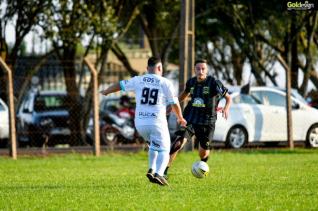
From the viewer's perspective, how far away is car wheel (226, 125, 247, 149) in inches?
972

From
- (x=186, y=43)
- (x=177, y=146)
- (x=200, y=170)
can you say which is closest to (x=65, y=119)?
(x=186, y=43)

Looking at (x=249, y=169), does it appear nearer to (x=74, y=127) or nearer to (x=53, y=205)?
(x=53, y=205)

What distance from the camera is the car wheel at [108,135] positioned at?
1109 inches

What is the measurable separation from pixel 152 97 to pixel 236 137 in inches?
485

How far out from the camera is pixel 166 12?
113ft

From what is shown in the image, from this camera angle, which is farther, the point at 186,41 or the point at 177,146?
the point at 186,41

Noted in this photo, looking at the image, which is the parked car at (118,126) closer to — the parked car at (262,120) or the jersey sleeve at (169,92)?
the parked car at (262,120)

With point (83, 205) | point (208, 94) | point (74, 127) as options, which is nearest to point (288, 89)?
point (74, 127)

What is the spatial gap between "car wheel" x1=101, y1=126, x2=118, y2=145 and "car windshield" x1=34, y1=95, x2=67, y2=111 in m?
1.60

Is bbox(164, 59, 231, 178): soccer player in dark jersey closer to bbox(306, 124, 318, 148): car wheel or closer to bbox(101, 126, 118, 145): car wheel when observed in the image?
bbox(306, 124, 318, 148): car wheel

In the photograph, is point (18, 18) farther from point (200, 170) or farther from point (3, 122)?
point (200, 170)

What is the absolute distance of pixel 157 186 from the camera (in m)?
12.9

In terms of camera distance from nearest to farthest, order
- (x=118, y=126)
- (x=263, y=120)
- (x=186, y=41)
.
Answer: (x=186, y=41)
(x=263, y=120)
(x=118, y=126)

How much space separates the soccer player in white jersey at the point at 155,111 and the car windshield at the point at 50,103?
16.2 m
